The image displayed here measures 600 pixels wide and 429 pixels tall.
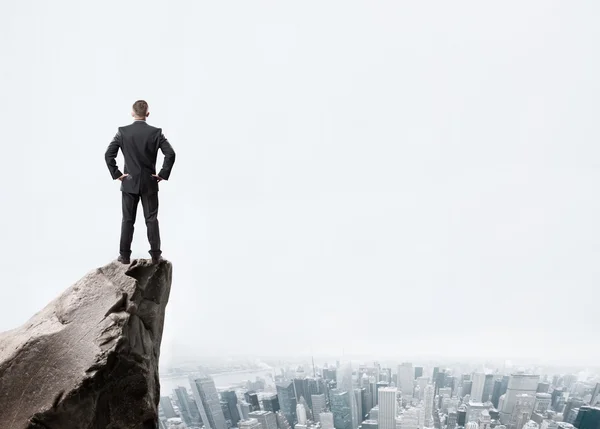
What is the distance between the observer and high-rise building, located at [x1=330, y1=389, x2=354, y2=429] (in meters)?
11.2

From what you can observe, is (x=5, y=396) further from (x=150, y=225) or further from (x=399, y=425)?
(x=399, y=425)

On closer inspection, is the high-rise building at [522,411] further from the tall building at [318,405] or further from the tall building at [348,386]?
the tall building at [318,405]

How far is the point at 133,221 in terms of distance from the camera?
6.06 meters

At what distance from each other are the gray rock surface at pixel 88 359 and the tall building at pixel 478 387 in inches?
301

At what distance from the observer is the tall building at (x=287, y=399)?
11141 mm

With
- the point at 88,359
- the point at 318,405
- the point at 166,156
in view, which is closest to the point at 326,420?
the point at 318,405

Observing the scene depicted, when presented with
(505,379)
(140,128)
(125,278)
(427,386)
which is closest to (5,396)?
(125,278)

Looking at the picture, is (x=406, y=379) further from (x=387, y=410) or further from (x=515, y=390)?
(x=515, y=390)

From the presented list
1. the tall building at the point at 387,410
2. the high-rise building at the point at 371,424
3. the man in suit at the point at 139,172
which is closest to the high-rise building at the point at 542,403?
the tall building at the point at 387,410

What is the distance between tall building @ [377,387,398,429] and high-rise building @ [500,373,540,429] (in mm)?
2101

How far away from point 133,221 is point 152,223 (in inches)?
8.8

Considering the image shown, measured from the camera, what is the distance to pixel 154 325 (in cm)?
600

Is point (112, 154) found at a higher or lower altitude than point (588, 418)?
higher

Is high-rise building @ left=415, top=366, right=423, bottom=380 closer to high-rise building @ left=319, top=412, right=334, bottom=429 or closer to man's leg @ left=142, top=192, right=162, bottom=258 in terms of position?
high-rise building @ left=319, top=412, right=334, bottom=429
